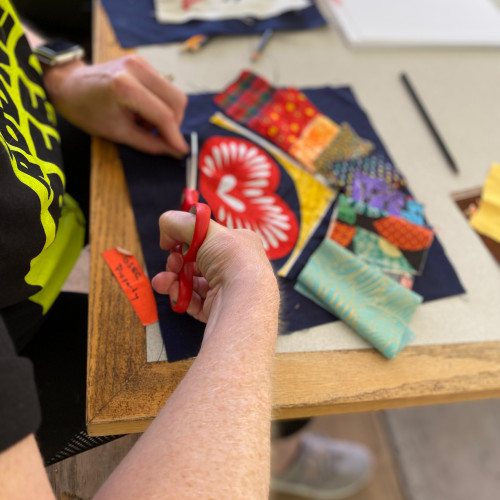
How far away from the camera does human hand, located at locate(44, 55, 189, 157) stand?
2.11ft

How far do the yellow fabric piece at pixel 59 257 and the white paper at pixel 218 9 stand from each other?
488 mm

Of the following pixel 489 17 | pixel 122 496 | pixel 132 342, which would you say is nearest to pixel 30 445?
pixel 122 496

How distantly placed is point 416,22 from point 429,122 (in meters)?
0.34

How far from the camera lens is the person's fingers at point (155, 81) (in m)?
0.65

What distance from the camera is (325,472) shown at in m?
1.13

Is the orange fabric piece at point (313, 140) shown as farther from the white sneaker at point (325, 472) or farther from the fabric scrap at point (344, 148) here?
the white sneaker at point (325, 472)

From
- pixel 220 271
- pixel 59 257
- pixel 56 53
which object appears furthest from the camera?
pixel 56 53

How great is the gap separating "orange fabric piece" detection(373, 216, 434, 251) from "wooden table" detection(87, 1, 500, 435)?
149mm

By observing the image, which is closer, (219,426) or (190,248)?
(219,426)

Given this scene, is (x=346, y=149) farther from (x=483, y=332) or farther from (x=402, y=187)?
(x=483, y=332)

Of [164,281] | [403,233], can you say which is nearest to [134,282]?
[164,281]

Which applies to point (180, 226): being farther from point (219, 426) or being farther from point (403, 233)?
point (403, 233)

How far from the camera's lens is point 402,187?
Result: 28.1 inches

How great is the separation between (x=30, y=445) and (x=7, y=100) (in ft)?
1.24
